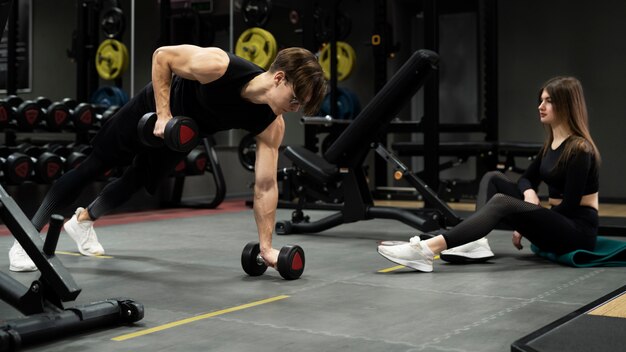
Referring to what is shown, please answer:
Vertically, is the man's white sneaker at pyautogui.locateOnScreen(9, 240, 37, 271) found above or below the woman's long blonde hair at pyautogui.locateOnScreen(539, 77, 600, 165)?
below

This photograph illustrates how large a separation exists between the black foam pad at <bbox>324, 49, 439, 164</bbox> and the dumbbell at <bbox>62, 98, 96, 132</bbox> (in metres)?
2.34

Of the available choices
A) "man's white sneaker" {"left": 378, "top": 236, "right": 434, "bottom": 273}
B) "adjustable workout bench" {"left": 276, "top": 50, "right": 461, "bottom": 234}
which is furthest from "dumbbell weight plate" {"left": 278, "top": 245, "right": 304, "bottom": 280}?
"adjustable workout bench" {"left": 276, "top": 50, "right": 461, "bottom": 234}

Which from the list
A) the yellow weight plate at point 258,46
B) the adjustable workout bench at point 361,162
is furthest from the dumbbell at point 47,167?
the yellow weight plate at point 258,46

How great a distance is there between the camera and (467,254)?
3.39 m

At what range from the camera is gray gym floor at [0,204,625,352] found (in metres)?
2.04

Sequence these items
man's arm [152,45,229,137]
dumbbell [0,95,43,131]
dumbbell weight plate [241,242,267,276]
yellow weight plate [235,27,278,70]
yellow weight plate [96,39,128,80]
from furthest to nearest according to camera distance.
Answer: yellow weight plate [96,39,128,80] → yellow weight plate [235,27,278,70] → dumbbell [0,95,43,131] → dumbbell weight plate [241,242,267,276] → man's arm [152,45,229,137]

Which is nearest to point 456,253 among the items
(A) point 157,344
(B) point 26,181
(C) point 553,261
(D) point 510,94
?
(C) point 553,261

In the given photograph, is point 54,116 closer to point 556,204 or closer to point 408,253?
point 408,253

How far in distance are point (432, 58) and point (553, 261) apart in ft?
4.39

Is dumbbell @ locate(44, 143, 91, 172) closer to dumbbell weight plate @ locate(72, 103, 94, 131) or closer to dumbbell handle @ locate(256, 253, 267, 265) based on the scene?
dumbbell weight plate @ locate(72, 103, 94, 131)

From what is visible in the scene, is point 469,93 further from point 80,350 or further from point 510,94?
point 80,350

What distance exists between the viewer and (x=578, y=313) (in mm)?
2180

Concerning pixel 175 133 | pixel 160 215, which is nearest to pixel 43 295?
pixel 175 133

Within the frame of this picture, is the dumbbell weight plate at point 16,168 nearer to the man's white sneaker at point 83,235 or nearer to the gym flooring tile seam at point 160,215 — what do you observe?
the gym flooring tile seam at point 160,215
